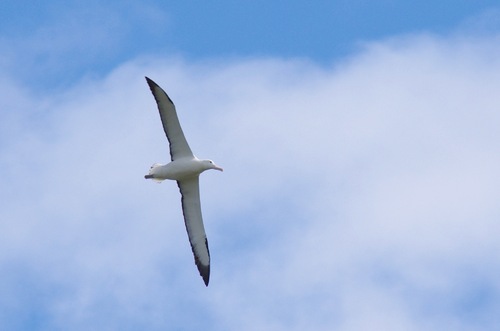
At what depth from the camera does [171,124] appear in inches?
1850

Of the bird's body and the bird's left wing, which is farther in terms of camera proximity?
the bird's left wing

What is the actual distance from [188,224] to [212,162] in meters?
2.21

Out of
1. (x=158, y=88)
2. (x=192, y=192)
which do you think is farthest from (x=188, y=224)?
(x=158, y=88)

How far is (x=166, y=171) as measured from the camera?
4750 cm

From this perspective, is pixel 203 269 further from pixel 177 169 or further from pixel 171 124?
pixel 171 124

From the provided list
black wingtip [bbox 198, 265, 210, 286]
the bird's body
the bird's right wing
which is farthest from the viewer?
black wingtip [bbox 198, 265, 210, 286]

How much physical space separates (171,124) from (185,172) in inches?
66.2

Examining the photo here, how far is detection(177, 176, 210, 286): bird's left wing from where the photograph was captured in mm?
48500

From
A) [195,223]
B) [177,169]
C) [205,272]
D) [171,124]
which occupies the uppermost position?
[171,124]

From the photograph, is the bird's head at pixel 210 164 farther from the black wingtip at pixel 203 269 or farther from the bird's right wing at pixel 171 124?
the black wingtip at pixel 203 269

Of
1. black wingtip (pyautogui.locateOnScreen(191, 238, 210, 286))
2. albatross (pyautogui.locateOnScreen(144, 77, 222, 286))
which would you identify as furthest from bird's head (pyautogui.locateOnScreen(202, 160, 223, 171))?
black wingtip (pyautogui.locateOnScreen(191, 238, 210, 286))

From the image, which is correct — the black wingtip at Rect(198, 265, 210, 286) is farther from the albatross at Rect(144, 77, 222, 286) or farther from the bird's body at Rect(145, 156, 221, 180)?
the bird's body at Rect(145, 156, 221, 180)

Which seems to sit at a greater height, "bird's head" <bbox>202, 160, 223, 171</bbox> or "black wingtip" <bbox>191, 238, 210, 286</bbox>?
"bird's head" <bbox>202, 160, 223, 171</bbox>

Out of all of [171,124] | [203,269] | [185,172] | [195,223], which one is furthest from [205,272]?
[171,124]
